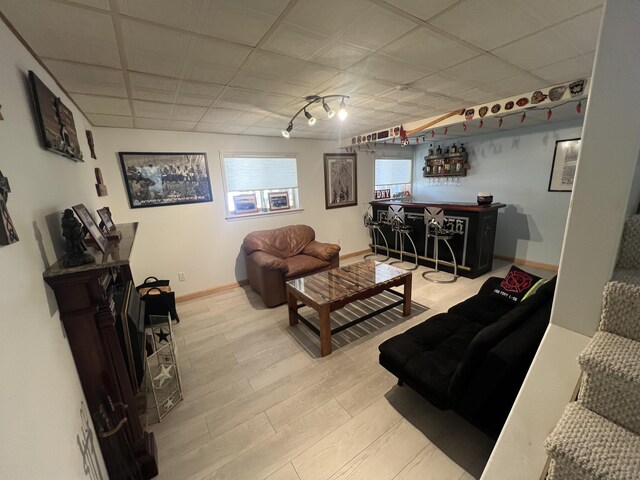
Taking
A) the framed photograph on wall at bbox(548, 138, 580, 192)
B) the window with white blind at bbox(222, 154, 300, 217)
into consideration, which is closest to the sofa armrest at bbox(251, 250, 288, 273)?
the window with white blind at bbox(222, 154, 300, 217)

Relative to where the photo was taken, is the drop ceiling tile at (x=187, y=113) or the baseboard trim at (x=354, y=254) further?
the baseboard trim at (x=354, y=254)

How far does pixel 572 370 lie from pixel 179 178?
407cm

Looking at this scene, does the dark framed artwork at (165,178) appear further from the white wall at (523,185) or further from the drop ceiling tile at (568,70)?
the white wall at (523,185)

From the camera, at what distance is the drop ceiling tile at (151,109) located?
2359mm

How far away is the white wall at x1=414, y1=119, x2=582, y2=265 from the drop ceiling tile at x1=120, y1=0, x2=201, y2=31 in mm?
5062

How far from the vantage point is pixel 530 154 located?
425cm

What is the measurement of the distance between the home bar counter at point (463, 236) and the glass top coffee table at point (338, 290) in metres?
1.74

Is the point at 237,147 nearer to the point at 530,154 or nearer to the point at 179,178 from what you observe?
the point at 179,178

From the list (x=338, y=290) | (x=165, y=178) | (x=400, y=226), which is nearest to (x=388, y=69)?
(x=338, y=290)

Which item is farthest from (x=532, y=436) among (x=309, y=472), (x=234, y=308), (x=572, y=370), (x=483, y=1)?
(x=234, y=308)

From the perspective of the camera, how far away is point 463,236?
163 inches

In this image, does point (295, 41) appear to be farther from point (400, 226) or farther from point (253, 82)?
point (400, 226)

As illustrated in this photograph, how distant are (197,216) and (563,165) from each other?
5.62 meters

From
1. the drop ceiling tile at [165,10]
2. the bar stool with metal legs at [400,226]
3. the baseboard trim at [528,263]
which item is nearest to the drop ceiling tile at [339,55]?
the drop ceiling tile at [165,10]
